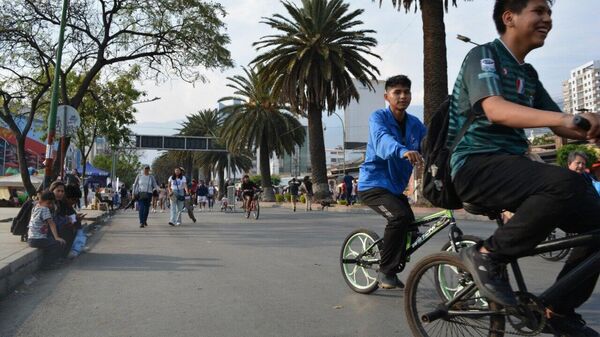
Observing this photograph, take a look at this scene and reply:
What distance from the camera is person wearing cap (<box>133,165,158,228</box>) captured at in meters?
14.6

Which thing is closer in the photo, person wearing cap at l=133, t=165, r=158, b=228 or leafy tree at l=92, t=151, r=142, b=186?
person wearing cap at l=133, t=165, r=158, b=228

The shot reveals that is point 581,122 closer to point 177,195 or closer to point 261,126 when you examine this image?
point 177,195

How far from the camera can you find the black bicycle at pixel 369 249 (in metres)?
4.36

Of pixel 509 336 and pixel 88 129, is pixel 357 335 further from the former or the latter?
pixel 88 129

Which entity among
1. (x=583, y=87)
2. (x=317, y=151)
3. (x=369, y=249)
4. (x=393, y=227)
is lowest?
(x=369, y=249)

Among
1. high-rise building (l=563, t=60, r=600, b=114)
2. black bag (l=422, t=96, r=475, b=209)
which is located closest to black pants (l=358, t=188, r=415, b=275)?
black bag (l=422, t=96, r=475, b=209)

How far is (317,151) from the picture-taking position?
31.3 m

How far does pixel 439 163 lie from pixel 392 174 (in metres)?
1.96

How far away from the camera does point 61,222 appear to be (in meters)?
8.23

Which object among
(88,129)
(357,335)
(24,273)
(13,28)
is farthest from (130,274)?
(88,129)

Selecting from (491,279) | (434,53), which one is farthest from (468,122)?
(434,53)

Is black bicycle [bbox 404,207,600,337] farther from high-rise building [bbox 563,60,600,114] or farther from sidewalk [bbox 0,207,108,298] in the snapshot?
high-rise building [bbox 563,60,600,114]

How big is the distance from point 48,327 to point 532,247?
3.48m

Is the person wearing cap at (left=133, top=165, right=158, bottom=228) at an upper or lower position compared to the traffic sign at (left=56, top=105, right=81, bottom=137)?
lower
